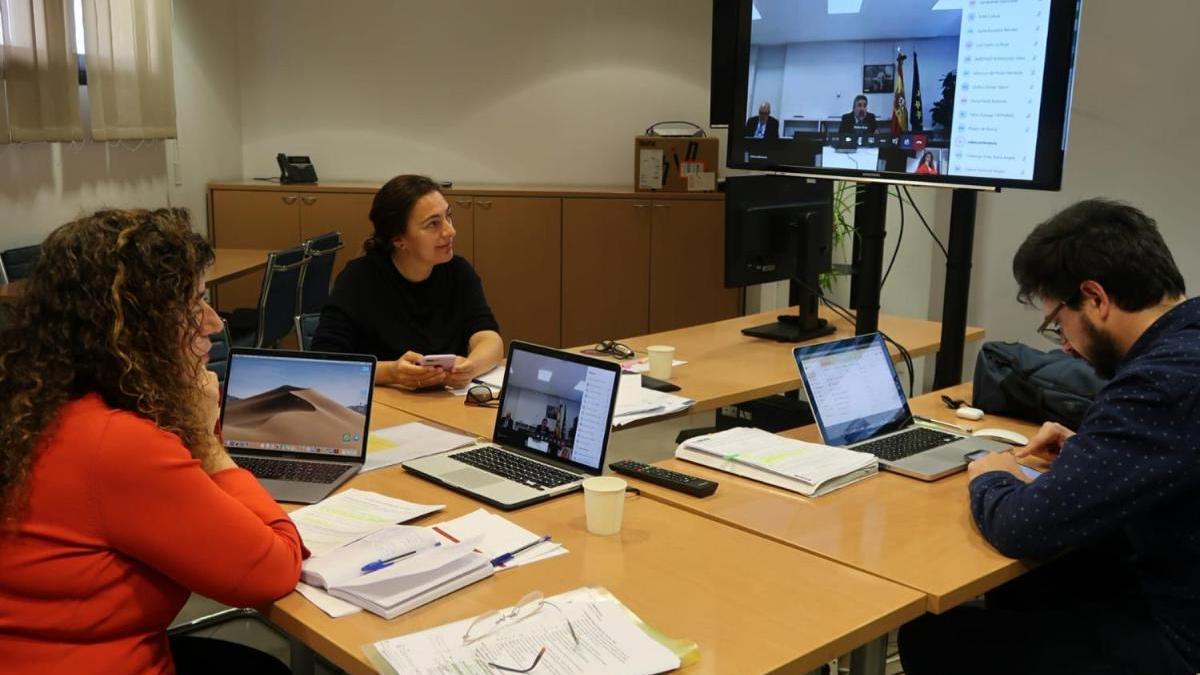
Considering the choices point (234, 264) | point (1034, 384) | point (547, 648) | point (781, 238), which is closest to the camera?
point (547, 648)

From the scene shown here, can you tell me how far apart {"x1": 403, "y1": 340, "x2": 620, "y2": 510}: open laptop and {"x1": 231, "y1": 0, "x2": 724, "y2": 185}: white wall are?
4409 millimetres

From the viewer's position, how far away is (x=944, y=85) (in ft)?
9.50

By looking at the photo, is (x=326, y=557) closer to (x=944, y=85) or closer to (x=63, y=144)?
(x=944, y=85)

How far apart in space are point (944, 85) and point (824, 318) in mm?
1296

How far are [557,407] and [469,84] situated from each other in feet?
15.4

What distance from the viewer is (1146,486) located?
178cm

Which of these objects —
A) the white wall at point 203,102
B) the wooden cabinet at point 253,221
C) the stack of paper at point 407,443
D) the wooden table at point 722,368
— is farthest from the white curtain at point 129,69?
the stack of paper at point 407,443

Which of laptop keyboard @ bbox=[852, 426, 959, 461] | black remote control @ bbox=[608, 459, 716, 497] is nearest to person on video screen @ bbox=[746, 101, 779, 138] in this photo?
laptop keyboard @ bbox=[852, 426, 959, 461]

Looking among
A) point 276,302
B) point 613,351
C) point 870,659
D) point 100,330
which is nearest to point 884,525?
point 870,659

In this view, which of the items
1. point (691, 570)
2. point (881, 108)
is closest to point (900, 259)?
point (881, 108)

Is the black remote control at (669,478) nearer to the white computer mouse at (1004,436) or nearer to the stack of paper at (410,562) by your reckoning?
the stack of paper at (410,562)

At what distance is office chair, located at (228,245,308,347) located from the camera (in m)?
4.37

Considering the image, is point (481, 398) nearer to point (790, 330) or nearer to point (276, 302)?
point (790, 330)

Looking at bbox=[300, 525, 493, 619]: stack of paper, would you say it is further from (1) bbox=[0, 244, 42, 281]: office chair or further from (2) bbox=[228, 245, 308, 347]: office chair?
(1) bbox=[0, 244, 42, 281]: office chair
